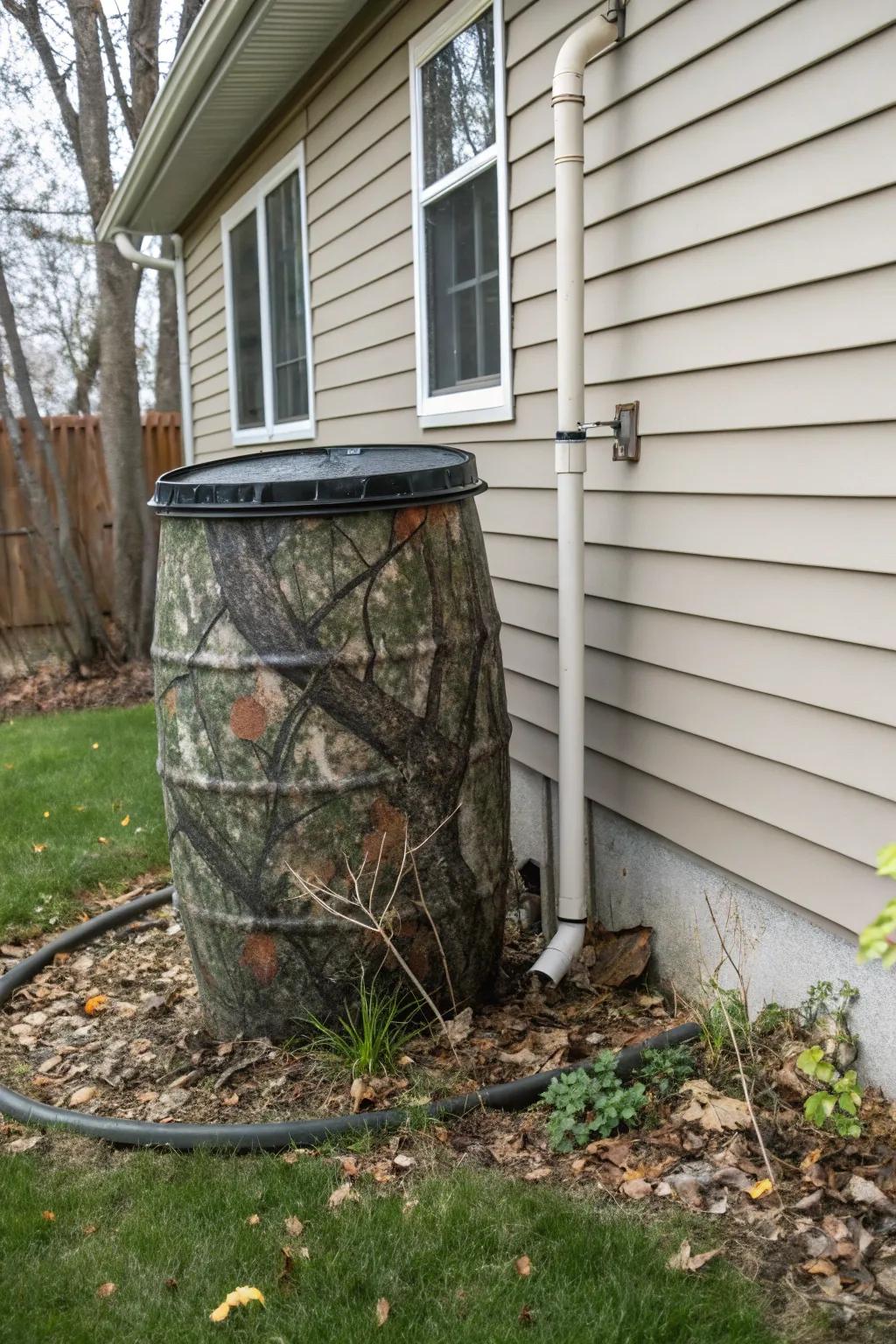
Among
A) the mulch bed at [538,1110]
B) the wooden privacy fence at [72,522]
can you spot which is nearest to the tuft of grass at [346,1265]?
the mulch bed at [538,1110]

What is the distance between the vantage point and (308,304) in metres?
6.94

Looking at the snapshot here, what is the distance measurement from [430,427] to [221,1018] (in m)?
2.68

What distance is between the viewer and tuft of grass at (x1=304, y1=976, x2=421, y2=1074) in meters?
3.19

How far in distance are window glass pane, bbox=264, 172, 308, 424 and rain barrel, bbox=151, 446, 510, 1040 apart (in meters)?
4.27

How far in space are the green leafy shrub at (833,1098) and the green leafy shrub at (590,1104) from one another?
0.41 meters

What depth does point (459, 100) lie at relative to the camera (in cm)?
480

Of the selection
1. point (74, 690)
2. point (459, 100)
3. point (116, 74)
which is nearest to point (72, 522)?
point (74, 690)

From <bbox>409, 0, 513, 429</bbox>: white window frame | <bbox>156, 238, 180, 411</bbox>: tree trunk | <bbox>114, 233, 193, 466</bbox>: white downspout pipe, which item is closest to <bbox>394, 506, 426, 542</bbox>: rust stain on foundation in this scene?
<bbox>409, 0, 513, 429</bbox>: white window frame

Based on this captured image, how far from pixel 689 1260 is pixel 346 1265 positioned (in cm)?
67

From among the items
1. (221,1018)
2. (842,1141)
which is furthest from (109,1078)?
(842,1141)

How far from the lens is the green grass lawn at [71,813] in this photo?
16.5 feet

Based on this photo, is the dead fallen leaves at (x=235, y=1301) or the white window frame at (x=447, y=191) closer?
the dead fallen leaves at (x=235, y=1301)

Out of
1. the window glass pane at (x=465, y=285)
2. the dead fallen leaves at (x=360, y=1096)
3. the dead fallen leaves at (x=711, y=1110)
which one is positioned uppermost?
the window glass pane at (x=465, y=285)

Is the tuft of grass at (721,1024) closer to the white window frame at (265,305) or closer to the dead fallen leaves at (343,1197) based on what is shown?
the dead fallen leaves at (343,1197)
